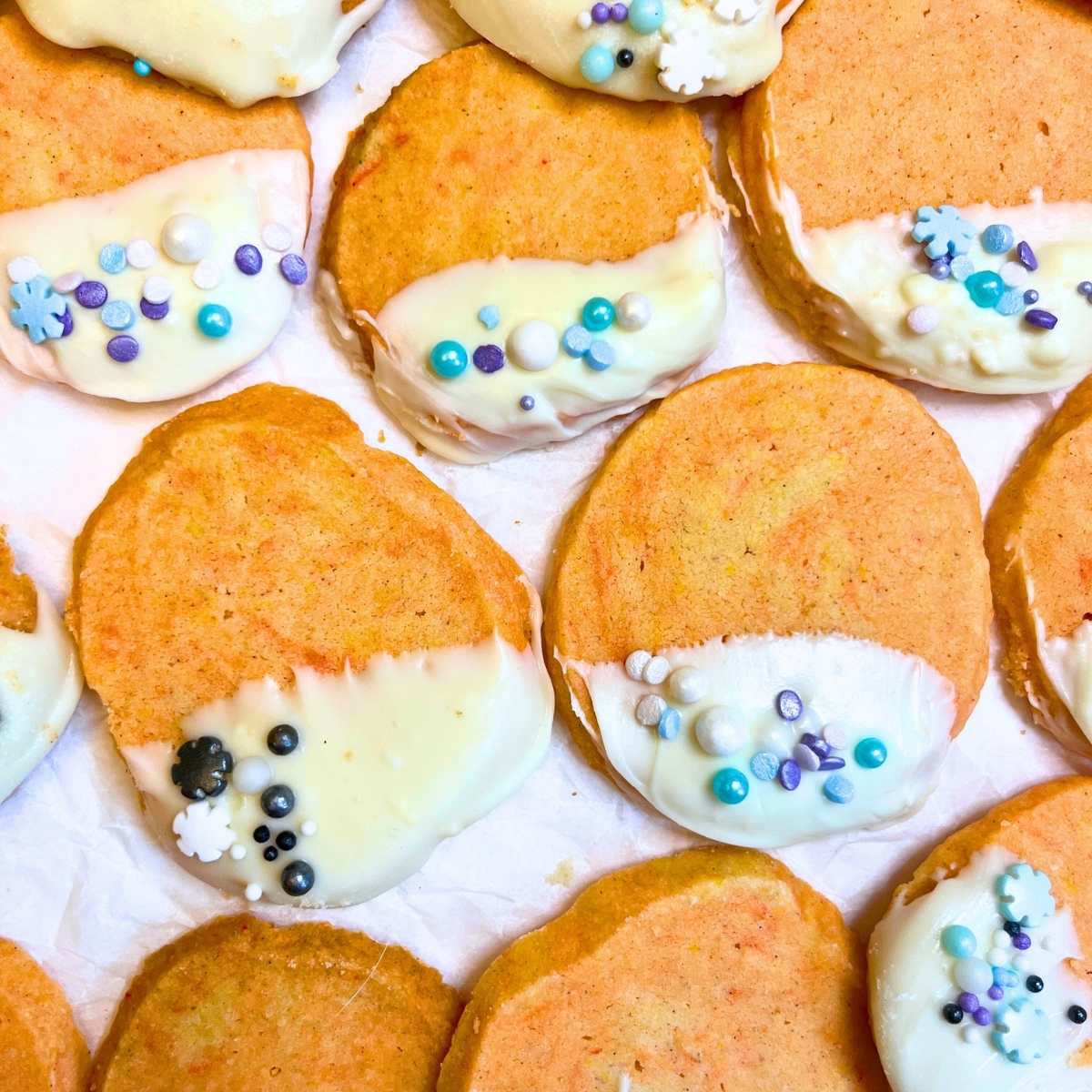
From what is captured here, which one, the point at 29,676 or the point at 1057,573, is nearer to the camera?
the point at 29,676

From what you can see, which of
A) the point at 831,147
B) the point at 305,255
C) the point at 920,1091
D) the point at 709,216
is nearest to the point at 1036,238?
the point at 831,147

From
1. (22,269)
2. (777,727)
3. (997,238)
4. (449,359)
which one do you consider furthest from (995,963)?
(22,269)

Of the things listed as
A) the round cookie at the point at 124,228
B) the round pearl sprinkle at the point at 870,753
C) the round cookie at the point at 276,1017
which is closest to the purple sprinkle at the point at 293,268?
the round cookie at the point at 124,228

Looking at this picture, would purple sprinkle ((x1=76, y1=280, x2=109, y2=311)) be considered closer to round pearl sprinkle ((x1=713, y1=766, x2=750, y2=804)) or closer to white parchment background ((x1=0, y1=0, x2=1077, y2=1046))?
white parchment background ((x1=0, y1=0, x2=1077, y2=1046))

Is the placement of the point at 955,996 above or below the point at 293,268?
below

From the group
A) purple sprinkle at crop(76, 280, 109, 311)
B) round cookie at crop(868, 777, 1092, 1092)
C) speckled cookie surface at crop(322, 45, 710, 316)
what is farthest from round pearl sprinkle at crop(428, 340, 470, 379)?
round cookie at crop(868, 777, 1092, 1092)

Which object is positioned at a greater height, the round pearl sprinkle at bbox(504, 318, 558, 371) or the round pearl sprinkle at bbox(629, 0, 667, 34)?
the round pearl sprinkle at bbox(629, 0, 667, 34)

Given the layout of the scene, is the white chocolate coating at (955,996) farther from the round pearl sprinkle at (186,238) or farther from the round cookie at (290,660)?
the round pearl sprinkle at (186,238)

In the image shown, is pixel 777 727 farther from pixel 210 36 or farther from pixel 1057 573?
pixel 210 36
